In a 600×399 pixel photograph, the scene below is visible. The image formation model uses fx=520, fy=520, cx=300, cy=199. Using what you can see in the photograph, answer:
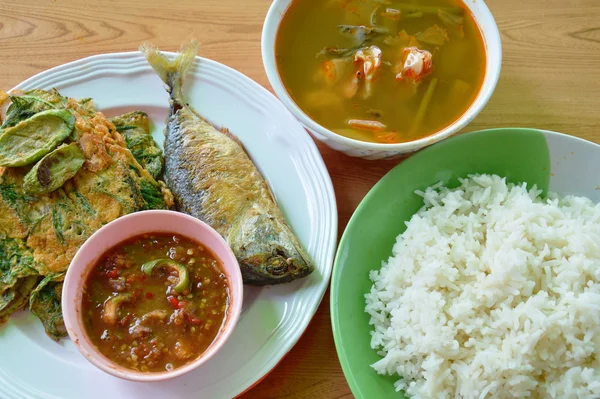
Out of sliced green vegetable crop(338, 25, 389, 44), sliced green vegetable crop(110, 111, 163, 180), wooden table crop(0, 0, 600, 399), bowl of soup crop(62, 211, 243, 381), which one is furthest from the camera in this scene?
wooden table crop(0, 0, 600, 399)

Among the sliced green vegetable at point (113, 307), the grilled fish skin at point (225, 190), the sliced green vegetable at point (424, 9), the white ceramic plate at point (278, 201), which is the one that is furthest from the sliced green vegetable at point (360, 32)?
the sliced green vegetable at point (113, 307)

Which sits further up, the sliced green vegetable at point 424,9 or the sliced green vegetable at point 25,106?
the sliced green vegetable at point 424,9

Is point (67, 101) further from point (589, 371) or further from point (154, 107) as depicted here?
point (589, 371)

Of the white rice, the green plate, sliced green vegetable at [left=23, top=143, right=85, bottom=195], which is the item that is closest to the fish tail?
sliced green vegetable at [left=23, top=143, right=85, bottom=195]

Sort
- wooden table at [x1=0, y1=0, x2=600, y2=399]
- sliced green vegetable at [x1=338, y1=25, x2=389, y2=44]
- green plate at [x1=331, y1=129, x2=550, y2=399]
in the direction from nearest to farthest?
green plate at [x1=331, y1=129, x2=550, y2=399]
sliced green vegetable at [x1=338, y1=25, x2=389, y2=44]
wooden table at [x1=0, y1=0, x2=600, y2=399]

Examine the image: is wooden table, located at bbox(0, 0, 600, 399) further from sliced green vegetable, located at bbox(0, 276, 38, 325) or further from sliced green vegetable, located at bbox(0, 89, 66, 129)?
sliced green vegetable, located at bbox(0, 276, 38, 325)

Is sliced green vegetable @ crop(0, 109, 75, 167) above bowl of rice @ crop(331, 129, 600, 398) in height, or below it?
above

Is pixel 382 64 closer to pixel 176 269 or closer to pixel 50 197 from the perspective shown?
pixel 176 269

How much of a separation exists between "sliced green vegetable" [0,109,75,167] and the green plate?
41.2 inches

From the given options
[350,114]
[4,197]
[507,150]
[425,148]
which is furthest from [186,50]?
[507,150]

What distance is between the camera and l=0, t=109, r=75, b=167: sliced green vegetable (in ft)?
5.80

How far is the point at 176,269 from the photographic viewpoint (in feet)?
5.46

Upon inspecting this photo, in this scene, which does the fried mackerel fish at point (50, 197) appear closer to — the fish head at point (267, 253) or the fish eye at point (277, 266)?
the fish head at point (267, 253)

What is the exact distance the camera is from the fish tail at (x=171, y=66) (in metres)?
1.98
